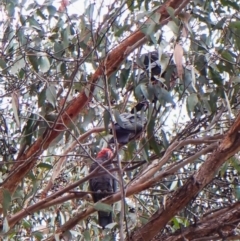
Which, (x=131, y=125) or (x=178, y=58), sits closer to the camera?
(x=178, y=58)

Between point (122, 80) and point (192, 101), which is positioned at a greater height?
point (122, 80)

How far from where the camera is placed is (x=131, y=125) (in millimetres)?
1913

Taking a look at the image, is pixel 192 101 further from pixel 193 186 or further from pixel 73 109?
pixel 73 109

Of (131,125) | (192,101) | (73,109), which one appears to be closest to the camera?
(192,101)

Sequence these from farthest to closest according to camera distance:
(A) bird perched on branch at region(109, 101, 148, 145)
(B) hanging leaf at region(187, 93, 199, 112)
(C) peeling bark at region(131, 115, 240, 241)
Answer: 1. (A) bird perched on branch at region(109, 101, 148, 145)
2. (B) hanging leaf at region(187, 93, 199, 112)
3. (C) peeling bark at region(131, 115, 240, 241)

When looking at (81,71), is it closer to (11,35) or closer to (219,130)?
(11,35)

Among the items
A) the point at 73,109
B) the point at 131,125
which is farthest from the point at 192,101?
the point at 73,109

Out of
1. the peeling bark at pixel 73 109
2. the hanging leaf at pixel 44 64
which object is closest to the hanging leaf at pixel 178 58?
the peeling bark at pixel 73 109

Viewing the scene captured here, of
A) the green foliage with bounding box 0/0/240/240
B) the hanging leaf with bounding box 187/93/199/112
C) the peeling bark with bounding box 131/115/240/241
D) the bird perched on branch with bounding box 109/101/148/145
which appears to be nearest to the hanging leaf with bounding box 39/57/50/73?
the green foliage with bounding box 0/0/240/240

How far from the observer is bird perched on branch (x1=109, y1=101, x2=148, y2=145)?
1.89 metres

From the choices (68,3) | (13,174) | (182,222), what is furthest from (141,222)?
(68,3)

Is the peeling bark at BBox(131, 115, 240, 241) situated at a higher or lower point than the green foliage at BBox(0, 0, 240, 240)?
lower

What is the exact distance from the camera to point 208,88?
6.46 feet

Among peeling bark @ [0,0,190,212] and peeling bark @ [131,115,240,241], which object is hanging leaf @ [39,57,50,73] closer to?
peeling bark @ [0,0,190,212]
